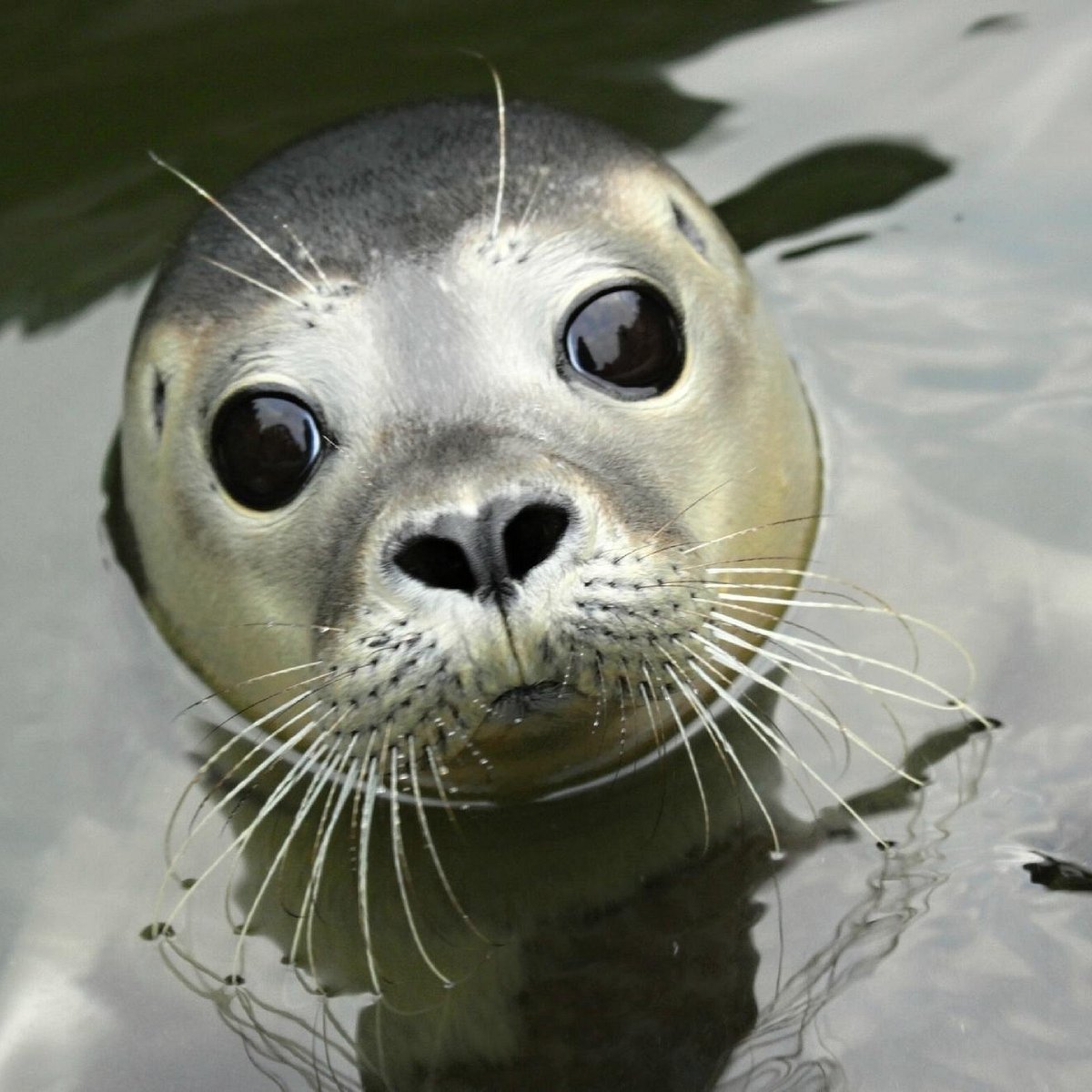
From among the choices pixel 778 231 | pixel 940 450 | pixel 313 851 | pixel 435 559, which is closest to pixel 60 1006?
pixel 313 851

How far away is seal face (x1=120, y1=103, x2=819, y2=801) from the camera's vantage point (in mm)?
2459

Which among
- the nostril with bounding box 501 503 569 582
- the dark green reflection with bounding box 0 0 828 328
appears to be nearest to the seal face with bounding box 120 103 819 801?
the nostril with bounding box 501 503 569 582

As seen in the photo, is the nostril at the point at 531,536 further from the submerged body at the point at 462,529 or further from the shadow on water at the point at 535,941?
the shadow on water at the point at 535,941

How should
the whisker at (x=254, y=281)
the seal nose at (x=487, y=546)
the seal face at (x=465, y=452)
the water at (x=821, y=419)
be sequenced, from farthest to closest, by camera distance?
the whisker at (x=254, y=281) → the water at (x=821, y=419) → the seal face at (x=465, y=452) → the seal nose at (x=487, y=546)

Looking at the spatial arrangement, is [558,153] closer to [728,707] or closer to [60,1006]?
[728,707]

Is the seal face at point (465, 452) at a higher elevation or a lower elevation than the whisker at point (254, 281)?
lower

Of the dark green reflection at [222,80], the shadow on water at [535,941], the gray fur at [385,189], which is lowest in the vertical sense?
the shadow on water at [535,941]

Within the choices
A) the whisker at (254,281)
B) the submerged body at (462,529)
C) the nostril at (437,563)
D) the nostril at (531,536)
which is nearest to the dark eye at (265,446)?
the submerged body at (462,529)

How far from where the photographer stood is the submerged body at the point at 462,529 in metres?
2.49

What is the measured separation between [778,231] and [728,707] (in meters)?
1.39

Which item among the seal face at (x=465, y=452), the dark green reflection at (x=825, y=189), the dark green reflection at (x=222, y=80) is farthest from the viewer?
the dark green reflection at (x=222, y=80)

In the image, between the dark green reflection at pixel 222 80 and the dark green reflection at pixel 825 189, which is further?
the dark green reflection at pixel 222 80

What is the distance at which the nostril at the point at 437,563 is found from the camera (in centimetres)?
239

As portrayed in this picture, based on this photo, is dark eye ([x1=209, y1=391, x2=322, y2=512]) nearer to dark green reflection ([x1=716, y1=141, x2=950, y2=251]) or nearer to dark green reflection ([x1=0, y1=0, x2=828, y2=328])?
dark green reflection ([x1=0, y1=0, x2=828, y2=328])
